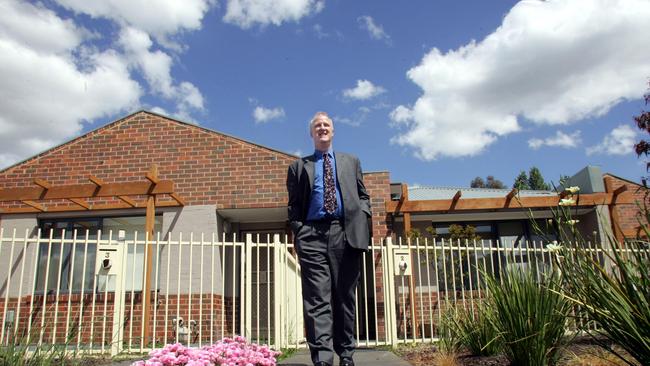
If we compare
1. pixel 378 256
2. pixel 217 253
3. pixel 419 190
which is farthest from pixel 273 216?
pixel 419 190

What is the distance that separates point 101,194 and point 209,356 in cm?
693

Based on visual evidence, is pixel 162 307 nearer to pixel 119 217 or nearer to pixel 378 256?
pixel 119 217

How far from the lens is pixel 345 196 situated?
371cm

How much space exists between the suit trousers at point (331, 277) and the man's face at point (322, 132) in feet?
2.04

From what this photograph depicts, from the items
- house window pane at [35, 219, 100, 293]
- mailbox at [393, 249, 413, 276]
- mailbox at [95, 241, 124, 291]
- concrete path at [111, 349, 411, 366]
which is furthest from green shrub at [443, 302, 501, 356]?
house window pane at [35, 219, 100, 293]

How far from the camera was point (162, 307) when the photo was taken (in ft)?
30.7

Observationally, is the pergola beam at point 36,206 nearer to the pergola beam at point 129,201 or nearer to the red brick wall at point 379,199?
the pergola beam at point 129,201

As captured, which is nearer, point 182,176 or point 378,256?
point 378,256

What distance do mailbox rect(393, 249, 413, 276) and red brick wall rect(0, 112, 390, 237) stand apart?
10.7 ft

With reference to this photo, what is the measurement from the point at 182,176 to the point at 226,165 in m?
0.93

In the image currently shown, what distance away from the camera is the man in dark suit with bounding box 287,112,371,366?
3.45m

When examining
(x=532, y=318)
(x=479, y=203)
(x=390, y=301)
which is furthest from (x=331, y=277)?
(x=479, y=203)

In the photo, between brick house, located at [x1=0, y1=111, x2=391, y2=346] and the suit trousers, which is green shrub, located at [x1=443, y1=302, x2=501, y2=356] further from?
brick house, located at [x1=0, y1=111, x2=391, y2=346]

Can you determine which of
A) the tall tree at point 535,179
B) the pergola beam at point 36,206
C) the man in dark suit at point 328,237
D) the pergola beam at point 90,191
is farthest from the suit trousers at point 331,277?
the tall tree at point 535,179
